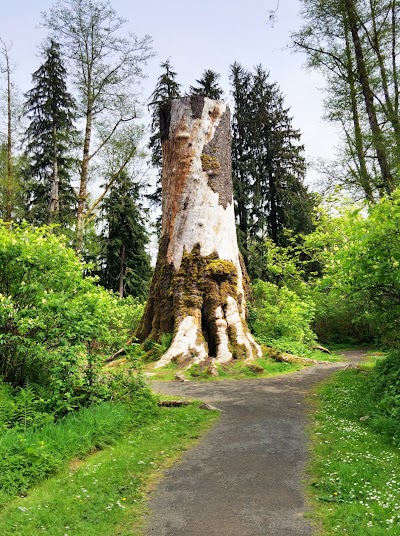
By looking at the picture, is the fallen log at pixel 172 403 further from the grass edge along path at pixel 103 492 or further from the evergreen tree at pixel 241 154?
the evergreen tree at pixel 241 154

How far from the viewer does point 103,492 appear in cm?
406

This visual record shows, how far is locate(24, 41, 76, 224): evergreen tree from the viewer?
841 inches

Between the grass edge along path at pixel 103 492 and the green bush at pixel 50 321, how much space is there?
→ 43.8 inches

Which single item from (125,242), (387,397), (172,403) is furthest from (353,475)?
(125,242)

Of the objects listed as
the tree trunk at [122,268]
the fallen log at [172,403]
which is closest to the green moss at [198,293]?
the fallen log at [172,403]

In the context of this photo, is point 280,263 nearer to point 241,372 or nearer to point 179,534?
point 241,372

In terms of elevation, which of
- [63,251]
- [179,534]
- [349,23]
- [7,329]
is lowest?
[179,534]

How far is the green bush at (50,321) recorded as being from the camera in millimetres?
5797

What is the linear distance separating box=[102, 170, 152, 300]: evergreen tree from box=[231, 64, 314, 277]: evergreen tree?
744cm

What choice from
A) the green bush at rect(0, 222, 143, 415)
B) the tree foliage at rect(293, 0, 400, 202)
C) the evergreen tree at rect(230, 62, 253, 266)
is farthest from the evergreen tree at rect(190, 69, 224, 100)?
the green bush at rect(0, 222, 143, 415)

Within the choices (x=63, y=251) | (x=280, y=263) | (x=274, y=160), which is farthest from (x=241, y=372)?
(x=274, y=160)

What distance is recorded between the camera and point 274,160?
28484 millimetres

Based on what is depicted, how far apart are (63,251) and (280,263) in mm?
16191

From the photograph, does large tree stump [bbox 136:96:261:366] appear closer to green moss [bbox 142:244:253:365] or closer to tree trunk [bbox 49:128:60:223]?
green moss [bbox 142:244:253:365]
